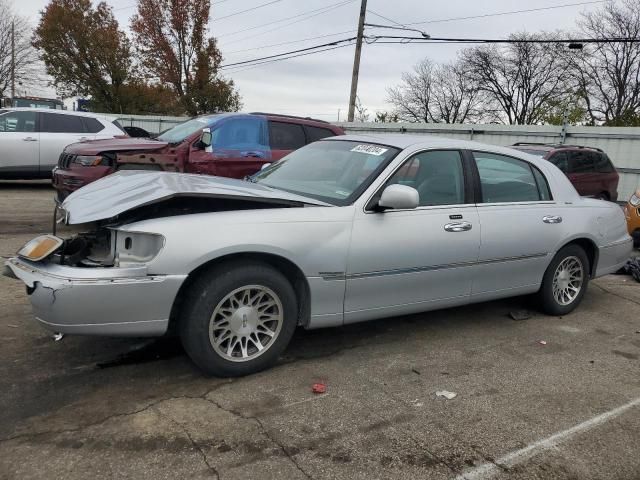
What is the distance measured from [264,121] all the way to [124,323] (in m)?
5.82

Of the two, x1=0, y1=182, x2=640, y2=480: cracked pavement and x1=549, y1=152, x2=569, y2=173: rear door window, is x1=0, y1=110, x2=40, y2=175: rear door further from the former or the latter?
x1=549, y1=152, x2=569, y2=173: rear door window

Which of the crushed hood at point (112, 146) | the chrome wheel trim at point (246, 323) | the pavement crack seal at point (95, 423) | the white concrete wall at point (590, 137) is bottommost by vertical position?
the pavement crack seal at point (95, 423)

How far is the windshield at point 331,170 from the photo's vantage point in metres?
4.00

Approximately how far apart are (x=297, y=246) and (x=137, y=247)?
97 centimetres

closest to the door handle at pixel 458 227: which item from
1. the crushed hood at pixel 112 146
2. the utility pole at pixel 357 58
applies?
the crushed hood at pixel 112 146

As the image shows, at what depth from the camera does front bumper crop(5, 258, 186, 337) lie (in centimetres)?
299

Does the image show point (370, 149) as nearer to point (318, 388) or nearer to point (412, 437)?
point (318, 388)

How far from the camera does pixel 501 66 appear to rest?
153 feet

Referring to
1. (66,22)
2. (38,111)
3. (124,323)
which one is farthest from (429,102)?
(124,323)

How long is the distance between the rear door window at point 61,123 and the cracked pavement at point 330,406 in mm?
7580

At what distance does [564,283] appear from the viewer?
204 inches

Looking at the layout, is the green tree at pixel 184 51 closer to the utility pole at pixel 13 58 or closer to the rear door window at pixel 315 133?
the utility pole at pixel 13 58

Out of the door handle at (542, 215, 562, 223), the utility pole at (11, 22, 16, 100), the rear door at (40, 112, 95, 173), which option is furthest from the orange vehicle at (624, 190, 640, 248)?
the utility pole at (11, 22, 16, 100)

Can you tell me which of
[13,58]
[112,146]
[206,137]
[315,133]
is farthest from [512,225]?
[13,58]
